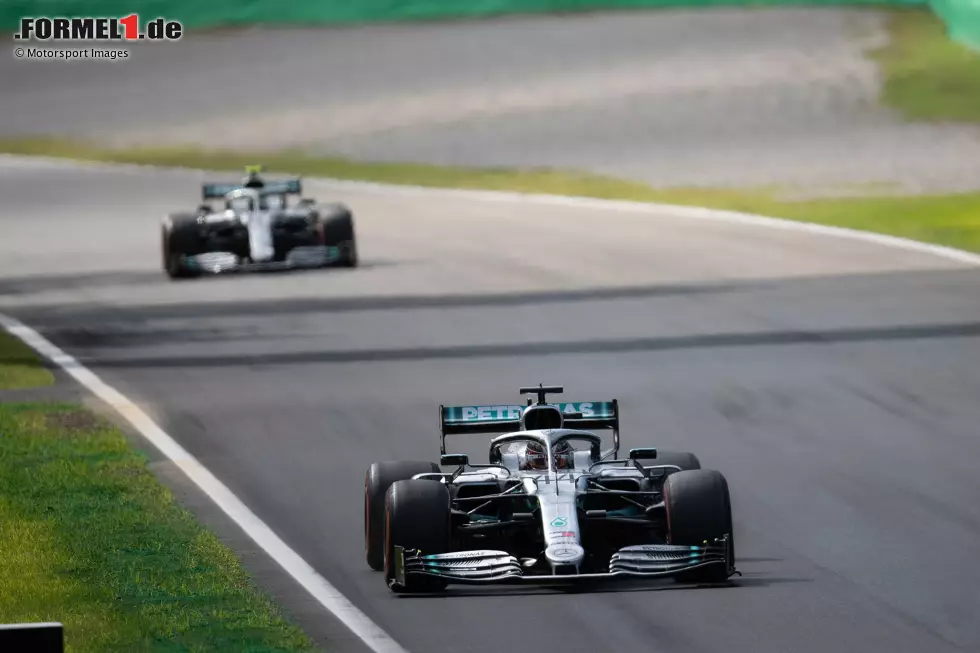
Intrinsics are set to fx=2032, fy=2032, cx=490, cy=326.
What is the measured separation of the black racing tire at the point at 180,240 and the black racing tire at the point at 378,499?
17901 mm

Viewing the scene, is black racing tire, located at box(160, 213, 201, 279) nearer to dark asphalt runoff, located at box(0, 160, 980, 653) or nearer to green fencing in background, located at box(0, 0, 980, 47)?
dark asphalt runoff, located at box(0, 160, 980, 653)

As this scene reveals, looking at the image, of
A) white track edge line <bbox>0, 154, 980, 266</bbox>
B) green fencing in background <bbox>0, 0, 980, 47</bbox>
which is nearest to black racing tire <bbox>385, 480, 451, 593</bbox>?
white track edge line <bbox>0, 154, 980, 266</bbox>

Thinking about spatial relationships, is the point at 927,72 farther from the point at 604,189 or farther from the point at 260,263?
the point at 260,263

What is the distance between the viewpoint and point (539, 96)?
61094mm

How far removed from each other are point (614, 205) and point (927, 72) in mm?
18181

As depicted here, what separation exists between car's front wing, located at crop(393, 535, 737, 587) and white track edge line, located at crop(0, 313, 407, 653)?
478 millimetres

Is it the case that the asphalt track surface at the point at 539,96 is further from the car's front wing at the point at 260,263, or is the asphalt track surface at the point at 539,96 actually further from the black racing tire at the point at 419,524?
the black racing tire at the point at 419,524

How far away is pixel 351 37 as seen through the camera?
6706 cm

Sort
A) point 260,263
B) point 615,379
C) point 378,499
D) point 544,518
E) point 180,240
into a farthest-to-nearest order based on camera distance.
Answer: point 260,263, point 180,240, point 615,379, point 378,499, point 544,518

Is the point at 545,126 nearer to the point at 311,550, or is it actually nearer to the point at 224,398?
the point at 224,398

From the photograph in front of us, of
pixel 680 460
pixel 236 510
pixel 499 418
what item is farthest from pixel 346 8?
pixel 680 460

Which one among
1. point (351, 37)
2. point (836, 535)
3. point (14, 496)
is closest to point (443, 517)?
point (836, 535)

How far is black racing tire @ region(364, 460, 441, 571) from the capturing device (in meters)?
12.4

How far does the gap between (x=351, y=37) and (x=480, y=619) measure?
57126mm
